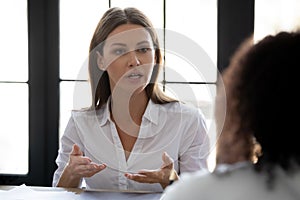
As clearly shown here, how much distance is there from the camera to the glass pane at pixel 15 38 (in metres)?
2.33

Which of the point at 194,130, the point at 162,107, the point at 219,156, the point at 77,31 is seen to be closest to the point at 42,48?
the point at 77,31

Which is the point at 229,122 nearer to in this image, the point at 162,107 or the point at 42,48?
the point at 162,107

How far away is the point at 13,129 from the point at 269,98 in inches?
70.8

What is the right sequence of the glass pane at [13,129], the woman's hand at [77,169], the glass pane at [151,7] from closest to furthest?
the woman's hand at [77,169]
the glass pane at [151,7]
the glass pane at [13,129]

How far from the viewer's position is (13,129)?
7.91 feet

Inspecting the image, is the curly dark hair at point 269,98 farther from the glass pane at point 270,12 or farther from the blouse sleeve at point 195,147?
Result: the glass pane at point 270,12

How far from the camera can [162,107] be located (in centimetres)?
197

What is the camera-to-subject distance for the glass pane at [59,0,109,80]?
7.58ft

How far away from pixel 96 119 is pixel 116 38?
31 cm

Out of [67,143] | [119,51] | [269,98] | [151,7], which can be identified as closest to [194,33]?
[151,7]

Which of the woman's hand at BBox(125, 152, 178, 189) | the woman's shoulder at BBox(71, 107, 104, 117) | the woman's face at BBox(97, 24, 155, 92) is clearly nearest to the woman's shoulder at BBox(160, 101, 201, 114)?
the woman's face at BBox(97, 24, 155, 92)

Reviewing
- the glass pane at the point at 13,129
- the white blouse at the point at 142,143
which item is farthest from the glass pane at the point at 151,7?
the glass pane at the point at 13,129

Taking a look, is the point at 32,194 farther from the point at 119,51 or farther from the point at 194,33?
the point at 194,33

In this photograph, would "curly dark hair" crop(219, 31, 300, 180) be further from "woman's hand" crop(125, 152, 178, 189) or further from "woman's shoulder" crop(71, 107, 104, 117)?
"woman's shoulder" crop(71, 107, 104, 117)
